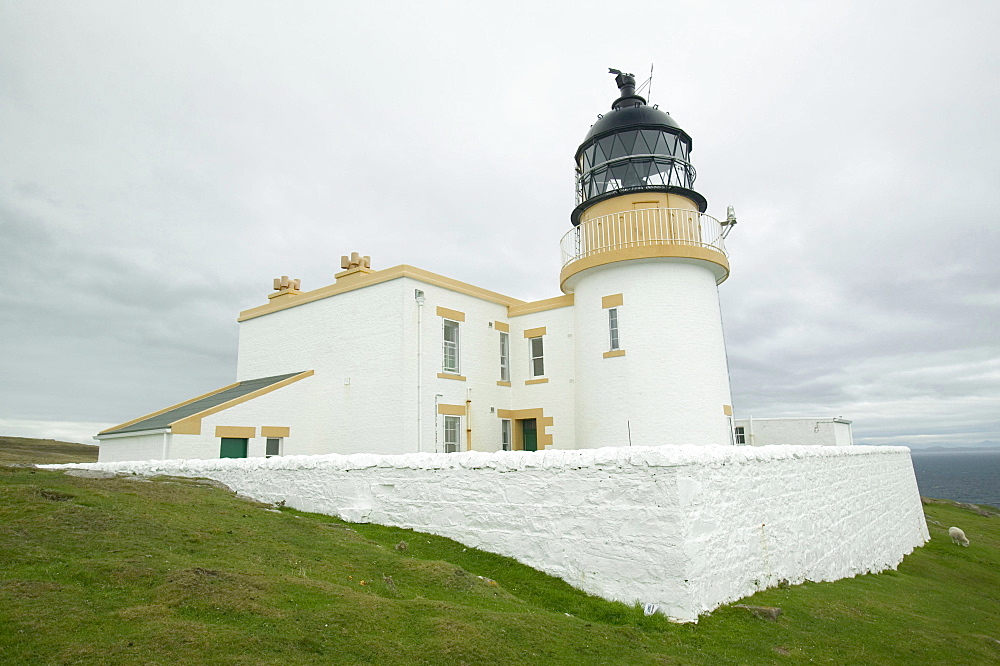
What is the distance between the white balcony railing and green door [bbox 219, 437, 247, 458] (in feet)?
32.4

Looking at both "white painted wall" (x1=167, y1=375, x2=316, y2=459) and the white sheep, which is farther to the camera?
the white sheep

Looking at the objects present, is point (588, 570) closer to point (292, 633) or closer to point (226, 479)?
point (292, 633)

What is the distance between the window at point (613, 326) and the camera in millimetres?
15661

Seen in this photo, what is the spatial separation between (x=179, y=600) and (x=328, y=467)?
6011 mm

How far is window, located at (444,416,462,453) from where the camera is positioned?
56.4ft

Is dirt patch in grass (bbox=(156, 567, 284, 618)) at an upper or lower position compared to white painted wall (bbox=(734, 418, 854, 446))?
lower

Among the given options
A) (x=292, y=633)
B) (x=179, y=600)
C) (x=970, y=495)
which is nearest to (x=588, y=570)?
(x=292, y=633)

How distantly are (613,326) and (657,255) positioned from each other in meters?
2.00

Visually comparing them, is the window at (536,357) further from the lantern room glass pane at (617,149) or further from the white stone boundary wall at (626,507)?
the white stone boundary wall at (626,507)

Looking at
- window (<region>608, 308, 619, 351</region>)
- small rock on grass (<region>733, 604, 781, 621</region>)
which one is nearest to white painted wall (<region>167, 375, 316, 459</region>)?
window (<region>608, 308, 619, 351</region>)

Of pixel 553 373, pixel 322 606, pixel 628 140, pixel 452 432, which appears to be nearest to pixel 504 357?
pixel 553 373

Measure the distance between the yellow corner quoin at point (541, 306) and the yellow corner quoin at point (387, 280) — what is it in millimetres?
253

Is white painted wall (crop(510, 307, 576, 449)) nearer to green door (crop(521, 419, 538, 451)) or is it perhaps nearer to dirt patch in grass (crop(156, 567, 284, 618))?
green door (crop(521, 419, 538, 451))

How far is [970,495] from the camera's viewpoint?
79875 millimetres
